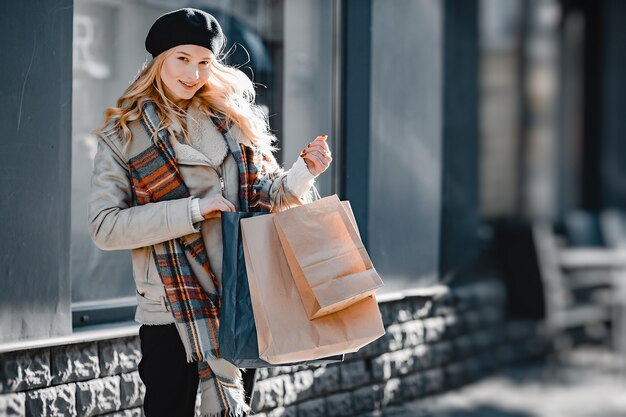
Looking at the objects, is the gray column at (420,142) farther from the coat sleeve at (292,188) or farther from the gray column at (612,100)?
the gray column at (612,100)

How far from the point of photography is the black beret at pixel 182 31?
10.4ft

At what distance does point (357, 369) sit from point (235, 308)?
9.27ft

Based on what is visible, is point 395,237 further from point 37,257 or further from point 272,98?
point 37,257

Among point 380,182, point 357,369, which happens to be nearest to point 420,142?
point 380,182

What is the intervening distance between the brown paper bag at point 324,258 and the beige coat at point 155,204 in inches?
9.7

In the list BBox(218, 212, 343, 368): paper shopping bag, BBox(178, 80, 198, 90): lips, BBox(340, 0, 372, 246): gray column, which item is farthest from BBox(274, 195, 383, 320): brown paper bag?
BBox(340, 0, 372, 246): gray column

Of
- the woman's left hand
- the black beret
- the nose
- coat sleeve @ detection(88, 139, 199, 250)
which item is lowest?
coat sleeve @ detection(88, 139, 199, 250)

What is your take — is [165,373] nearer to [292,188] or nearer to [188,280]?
[188,280]

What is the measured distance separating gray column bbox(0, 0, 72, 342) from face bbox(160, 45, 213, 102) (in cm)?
98

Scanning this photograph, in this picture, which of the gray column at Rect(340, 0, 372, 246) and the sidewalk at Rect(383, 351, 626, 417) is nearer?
the gray column at Rect(340, 0, 372, 246)

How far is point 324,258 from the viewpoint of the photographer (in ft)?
10.1

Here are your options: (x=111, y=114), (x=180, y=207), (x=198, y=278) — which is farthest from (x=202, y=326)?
(x=111, y=114)

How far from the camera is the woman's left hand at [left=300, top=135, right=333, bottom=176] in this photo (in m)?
3.32

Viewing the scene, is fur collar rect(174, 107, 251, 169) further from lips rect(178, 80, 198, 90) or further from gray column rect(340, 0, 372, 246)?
gray column rect(340, 0, 372, 246)
